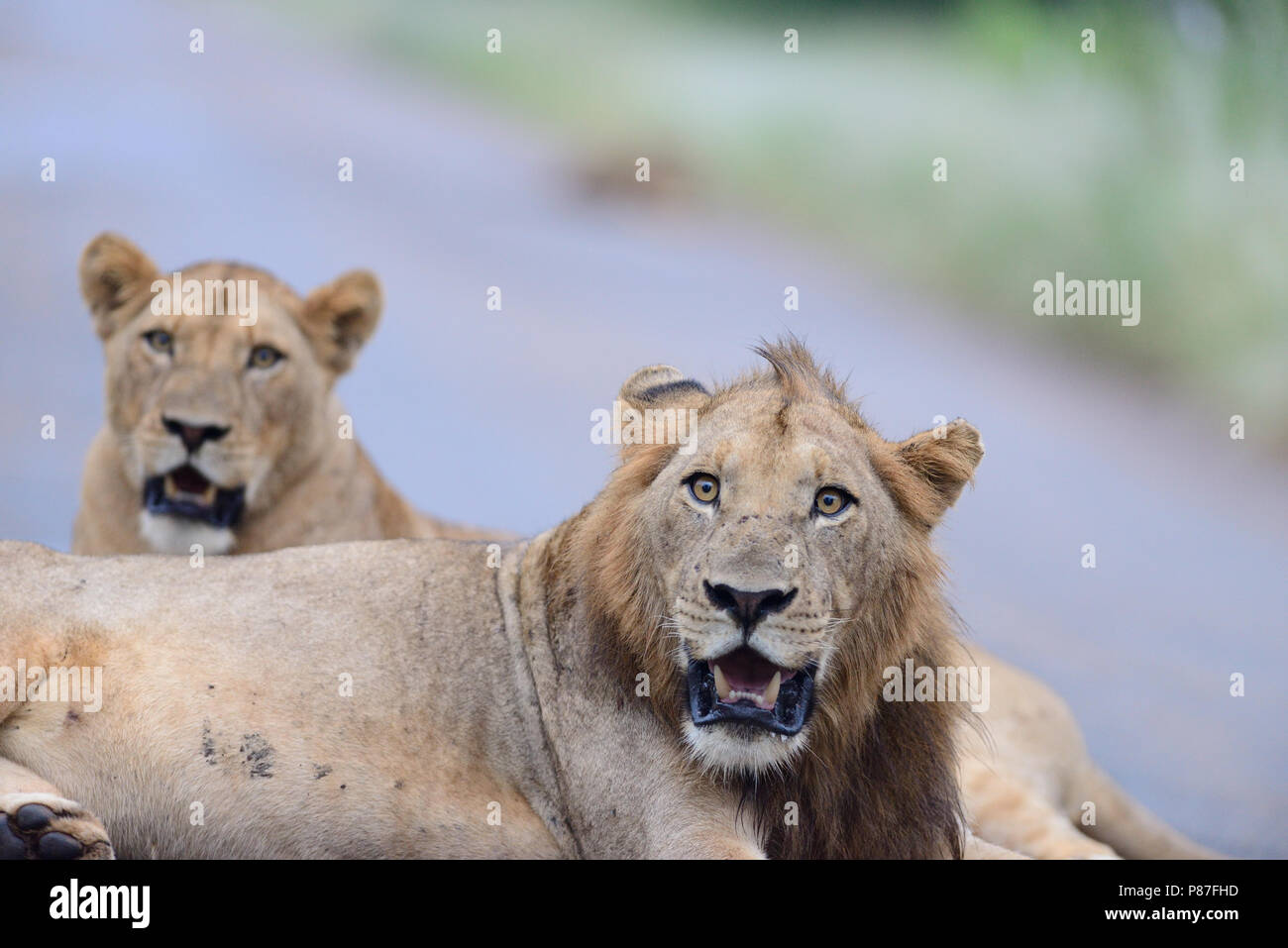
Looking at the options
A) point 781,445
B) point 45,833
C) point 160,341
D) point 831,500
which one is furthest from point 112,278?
point 831,500

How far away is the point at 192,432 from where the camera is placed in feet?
18.1

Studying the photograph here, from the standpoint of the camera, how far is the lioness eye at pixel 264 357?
583 centimetres

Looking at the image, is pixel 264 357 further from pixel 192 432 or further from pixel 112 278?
pixel 112 278

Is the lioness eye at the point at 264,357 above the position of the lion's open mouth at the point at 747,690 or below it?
above

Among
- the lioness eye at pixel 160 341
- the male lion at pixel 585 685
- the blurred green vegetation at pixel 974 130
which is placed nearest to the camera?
the male lion at pixel 585 685

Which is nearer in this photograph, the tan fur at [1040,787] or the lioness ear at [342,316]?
the tan fur at [1040,787]

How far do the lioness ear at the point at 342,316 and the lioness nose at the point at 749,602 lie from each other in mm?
3360

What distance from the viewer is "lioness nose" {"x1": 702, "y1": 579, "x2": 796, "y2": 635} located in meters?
3.22

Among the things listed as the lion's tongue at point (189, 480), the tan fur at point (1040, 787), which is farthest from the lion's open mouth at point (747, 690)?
the lion's tongue at point (189, 480)

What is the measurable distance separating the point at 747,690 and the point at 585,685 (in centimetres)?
53

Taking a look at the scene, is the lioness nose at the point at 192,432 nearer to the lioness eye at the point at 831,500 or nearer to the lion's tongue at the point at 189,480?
the lion's tongue at the point at 189,480

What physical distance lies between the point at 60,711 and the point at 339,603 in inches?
27.1

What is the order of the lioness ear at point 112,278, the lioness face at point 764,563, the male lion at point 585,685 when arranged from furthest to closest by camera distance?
the lioness ear at point 112,278, the male lion at point 585,685, the lioness face at point 764,563
